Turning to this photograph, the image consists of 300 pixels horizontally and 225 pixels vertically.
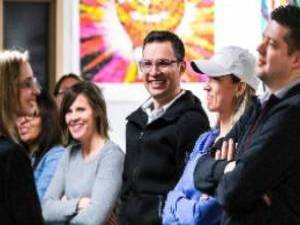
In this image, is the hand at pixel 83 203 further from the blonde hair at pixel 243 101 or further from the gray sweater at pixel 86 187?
the blonde hair at pixel 243 101

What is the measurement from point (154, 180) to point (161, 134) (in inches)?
7.8

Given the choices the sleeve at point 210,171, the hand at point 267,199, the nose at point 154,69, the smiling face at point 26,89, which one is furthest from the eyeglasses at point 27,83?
the nose at point 154,69

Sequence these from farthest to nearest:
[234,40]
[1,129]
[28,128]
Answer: [234,40] → [28,128] → [1,129]

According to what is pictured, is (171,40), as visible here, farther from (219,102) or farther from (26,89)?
(26,89)

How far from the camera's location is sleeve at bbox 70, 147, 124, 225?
3.40 metres

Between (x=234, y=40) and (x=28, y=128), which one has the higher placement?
(x=234, y=40)

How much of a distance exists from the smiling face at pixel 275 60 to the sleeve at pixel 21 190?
2.56 feet

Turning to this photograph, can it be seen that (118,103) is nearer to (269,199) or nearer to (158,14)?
(158,14)

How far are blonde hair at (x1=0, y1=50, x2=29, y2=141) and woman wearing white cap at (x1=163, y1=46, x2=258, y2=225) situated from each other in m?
0.75

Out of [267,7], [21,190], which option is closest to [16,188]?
[21,190]

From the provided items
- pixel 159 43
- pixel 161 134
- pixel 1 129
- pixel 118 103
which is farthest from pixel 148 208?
pixel 118 103

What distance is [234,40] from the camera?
16.6 ft

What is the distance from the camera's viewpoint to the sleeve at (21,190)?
232 centimetres

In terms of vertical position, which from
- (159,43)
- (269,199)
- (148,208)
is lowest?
(148,208)
